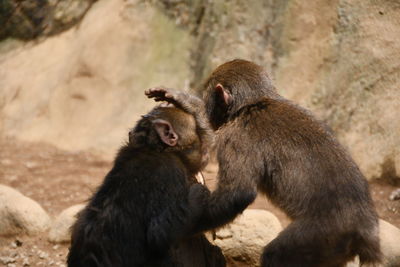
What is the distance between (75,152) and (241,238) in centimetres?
438

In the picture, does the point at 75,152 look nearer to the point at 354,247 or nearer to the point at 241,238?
the point at 241,238

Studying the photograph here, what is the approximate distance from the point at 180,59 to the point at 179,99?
4366mm

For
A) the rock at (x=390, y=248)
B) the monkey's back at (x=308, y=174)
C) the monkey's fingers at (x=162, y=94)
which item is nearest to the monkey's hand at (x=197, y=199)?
the monkey's back at (x=308, y=174)

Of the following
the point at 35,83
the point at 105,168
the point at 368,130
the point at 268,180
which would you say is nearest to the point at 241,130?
the point at 268,180

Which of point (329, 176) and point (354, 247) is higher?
point (329, 176)

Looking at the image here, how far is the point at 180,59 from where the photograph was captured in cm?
1068

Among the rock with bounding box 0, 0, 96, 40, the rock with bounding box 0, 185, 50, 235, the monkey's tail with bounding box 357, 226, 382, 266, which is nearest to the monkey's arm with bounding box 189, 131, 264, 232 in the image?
the monkey's tail with bounding box 357, 226, 382, 266

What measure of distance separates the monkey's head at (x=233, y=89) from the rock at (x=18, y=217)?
8.91ft

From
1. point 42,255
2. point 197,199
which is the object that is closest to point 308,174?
point 197,199

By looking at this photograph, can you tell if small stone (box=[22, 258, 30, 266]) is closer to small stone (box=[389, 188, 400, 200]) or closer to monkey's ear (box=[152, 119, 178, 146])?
monkey's ear (box=[152, 119, 178, 146])

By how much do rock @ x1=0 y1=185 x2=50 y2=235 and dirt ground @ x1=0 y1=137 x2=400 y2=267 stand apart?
84 millimetres

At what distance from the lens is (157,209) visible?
533 centimetres

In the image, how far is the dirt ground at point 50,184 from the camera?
25.0ft

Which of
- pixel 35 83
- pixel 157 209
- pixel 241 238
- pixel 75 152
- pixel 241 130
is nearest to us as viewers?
pixel 157 209
